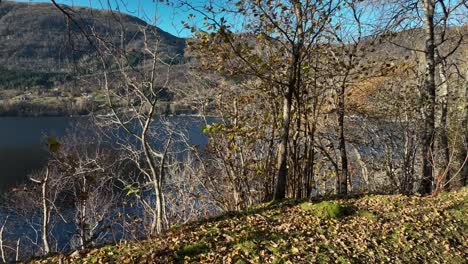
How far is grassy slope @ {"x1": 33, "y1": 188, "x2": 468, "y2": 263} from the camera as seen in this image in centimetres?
425

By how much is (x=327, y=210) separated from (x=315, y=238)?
36.3 inches

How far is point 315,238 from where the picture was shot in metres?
4.84

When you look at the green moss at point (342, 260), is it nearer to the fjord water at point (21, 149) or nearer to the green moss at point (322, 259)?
the green moss at point (322, 259)

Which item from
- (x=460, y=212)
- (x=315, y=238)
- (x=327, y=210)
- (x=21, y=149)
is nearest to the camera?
(x=315, y=238)

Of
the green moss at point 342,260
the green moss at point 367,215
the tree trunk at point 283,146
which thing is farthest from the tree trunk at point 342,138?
the green moss at point 342,260

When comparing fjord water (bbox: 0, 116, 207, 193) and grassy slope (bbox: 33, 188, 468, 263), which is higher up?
grassy slope (bbox: 33, 188, 468, 263)

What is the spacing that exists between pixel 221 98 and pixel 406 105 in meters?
4.61

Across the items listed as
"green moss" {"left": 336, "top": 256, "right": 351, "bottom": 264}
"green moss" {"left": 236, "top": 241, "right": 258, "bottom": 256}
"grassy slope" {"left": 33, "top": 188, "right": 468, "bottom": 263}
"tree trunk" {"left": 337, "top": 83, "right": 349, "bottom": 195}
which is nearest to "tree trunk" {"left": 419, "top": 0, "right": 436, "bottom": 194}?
"tree trunk" {"left": 337, "top": 83, "right": 349, "bottom": 195}

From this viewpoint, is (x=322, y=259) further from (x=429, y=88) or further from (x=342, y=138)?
(x=429, y=88)

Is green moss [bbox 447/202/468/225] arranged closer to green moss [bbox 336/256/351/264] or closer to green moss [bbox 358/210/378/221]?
green moss [bbox 358/210/378/221]

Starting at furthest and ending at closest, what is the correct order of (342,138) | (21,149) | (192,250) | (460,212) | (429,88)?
(21,149), (342,138), (429,88), (460,212), (192,250)

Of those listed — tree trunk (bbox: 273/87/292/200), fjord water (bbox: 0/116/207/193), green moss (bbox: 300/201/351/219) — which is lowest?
fjord water (bbox: 0/116/207/193)

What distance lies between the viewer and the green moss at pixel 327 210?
5.61m

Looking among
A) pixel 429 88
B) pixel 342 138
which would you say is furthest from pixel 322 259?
pixel 429 88
